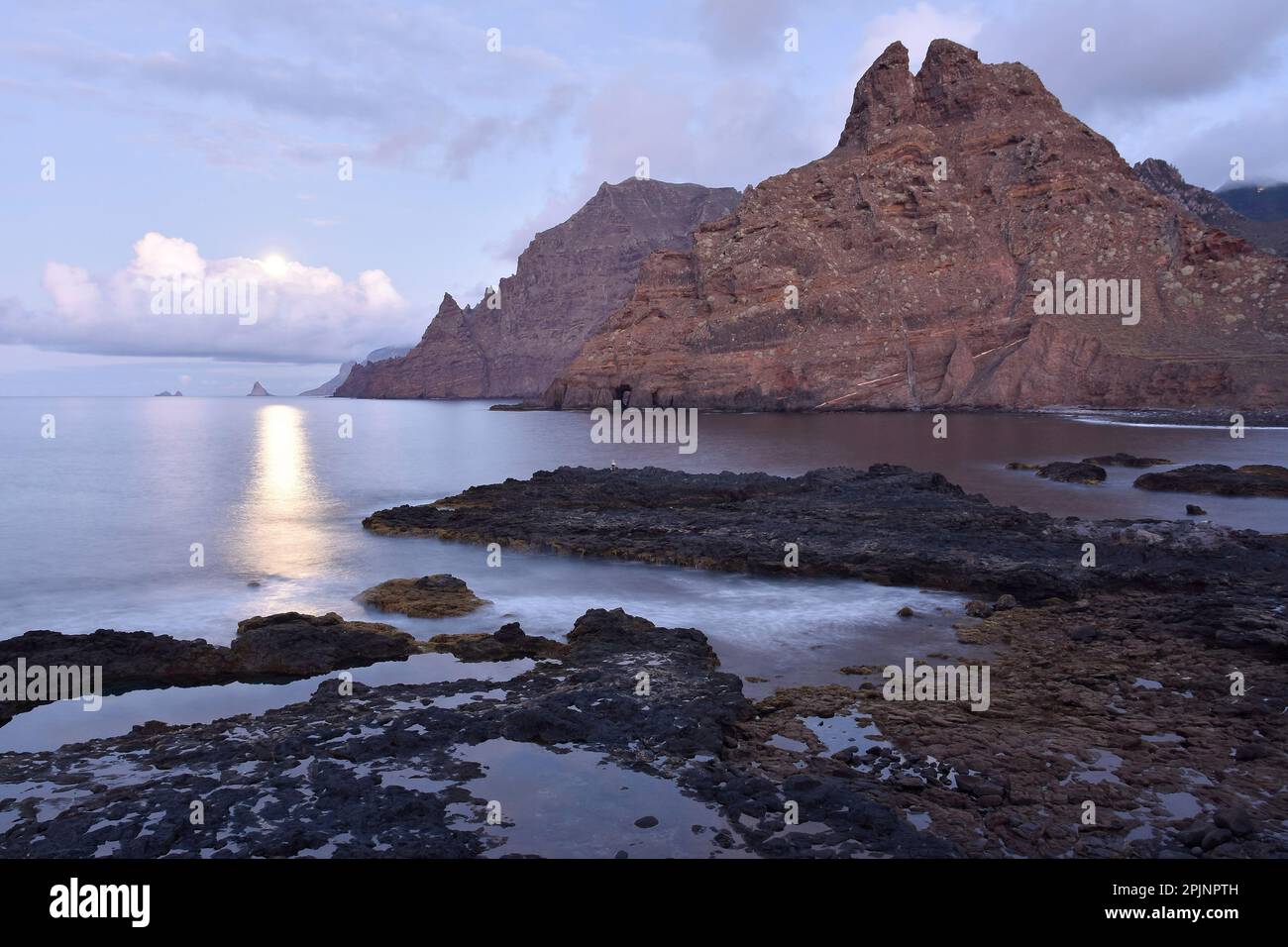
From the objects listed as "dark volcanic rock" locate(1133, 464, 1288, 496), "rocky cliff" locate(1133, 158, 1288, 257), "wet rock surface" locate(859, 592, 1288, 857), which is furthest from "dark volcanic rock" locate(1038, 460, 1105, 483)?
"rocky cliff" locate(1133, 158, 1288, 257)

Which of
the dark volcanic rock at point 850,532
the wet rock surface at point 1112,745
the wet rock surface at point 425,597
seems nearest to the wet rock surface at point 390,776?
the wet rock surface at point 1112,745

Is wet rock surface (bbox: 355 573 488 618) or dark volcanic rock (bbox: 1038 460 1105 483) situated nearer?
wet rock surface (bbox: 355 573 488 618)

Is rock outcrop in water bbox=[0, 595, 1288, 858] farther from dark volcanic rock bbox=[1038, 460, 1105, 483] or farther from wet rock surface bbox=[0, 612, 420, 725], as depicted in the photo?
dark volcanic rock bbox=[1038, 460, 1105, 483]

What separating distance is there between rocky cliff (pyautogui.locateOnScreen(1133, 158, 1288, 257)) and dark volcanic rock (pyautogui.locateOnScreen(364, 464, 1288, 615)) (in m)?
153

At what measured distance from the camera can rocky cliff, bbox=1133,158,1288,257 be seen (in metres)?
156

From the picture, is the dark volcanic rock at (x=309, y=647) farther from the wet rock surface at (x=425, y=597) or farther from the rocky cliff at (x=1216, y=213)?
the rocky cliff at (x=1216, y=213)

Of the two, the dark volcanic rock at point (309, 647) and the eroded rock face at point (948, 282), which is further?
the eroded rock face at point (948, 282)

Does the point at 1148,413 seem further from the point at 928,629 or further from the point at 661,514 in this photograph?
the point at 928,629

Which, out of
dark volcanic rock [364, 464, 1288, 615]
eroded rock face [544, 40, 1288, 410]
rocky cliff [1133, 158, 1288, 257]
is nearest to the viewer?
dark volcanic rock [364, 464, 1288, 615]

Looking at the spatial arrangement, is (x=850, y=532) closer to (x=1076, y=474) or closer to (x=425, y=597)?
(x=425, y=597)

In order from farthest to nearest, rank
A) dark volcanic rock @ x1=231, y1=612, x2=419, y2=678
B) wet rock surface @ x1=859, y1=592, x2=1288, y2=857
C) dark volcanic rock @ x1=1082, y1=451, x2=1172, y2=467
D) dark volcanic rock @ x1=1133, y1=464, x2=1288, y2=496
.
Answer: dark volcanic rock @ x1=1082, y1=451, x2=1172, y2=467 < dark volcanic rock @ x1=1133, y1=464, x2=1288, y2=496 < dark volcanic rock @ x1=231, y1=612, x2=419, y2=678 < wet rock surface @ x1=859, y1=592, x2=1288, y2=857

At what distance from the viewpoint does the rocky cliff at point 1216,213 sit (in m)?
156

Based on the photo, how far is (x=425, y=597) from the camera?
58.5ft

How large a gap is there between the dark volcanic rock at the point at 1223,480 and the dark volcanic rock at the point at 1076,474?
1.52 metres
